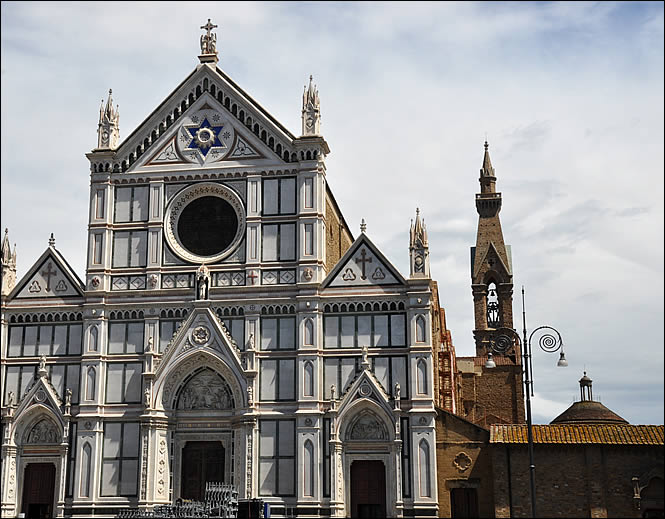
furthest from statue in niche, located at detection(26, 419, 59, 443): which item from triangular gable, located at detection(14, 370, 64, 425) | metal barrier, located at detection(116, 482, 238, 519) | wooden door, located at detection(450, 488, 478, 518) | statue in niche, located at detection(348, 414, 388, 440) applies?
wooden door, located at detection(450, 488, 478, 518)

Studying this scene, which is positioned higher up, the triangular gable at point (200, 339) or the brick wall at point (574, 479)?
the triangular gable at point (200, 339)

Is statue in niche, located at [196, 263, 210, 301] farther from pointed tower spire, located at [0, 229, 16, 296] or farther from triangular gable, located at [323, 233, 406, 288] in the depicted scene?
pointed tower spire, located at [0, 229, 16, 296]

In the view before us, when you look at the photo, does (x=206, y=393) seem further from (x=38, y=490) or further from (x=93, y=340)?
(x=38, y=490)

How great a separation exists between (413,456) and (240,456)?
7.34 metres

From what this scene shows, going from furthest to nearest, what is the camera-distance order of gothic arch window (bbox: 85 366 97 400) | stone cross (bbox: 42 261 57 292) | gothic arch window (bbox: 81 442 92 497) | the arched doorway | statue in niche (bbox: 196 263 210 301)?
stone cross (bbox: 42 261 57 292) → statue in niche (bbox: 196 263 210 301) → gothic arch window (bbox: 85 366 97 400) → the arched doorway → gothic arch window (bbox: 81 442 92 497)

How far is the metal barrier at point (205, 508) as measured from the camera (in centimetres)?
3603

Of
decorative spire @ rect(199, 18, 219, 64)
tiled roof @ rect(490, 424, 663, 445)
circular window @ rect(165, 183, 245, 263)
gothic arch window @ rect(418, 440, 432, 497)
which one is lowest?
gothic arch window @ rect(418, 440, 432, 497)

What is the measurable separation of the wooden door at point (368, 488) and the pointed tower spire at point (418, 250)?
27.2ft

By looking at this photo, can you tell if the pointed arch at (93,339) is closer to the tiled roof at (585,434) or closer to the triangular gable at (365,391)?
the triangular gable at (365,391)

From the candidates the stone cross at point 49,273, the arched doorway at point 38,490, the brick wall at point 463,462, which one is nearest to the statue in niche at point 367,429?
the brick wall at point 463,462

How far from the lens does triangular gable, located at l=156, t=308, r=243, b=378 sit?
39656mm

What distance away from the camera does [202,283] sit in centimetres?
4047

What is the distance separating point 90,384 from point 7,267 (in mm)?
7359

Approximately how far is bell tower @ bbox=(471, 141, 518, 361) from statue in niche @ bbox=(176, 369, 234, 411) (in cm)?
3274
